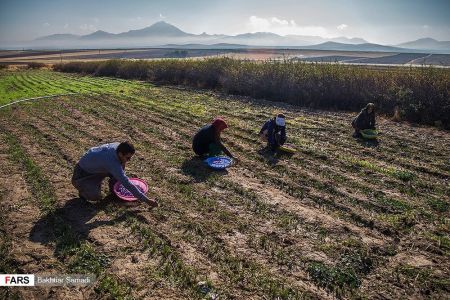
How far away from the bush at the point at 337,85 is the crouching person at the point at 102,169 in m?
13.6

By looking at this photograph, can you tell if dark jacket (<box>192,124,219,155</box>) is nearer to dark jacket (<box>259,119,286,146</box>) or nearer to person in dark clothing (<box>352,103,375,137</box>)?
dark jacket (<box>259,119,286,146</box>)

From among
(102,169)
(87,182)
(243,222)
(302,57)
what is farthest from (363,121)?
(302,57)

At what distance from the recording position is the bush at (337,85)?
15562mm

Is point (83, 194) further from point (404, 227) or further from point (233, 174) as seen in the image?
point (404, 227)

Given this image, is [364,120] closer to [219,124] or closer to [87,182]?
[219,124]

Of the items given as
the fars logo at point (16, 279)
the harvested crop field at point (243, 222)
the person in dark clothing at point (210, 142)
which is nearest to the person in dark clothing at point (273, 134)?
the harvested crop field at point (243, 222)

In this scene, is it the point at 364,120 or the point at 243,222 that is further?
the point at 364,120

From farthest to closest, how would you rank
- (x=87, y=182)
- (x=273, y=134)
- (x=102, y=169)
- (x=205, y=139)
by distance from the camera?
(x=273, y=134) → (x=205, y=139) → (x=87, y=182) → (x=102, y=169)

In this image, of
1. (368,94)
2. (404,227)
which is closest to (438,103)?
(368,94)

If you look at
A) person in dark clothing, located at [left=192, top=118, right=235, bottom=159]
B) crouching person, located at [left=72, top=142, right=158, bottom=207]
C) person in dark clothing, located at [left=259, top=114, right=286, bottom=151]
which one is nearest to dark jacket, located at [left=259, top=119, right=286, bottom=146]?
person in dark clothing, located at [left=259, top=114, right=286, bottom=151]

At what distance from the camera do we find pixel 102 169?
272 inches

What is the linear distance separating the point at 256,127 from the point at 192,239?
28.1ft

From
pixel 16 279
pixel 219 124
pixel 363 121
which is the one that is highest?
pixel 219 124

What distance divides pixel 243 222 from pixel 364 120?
810cm
